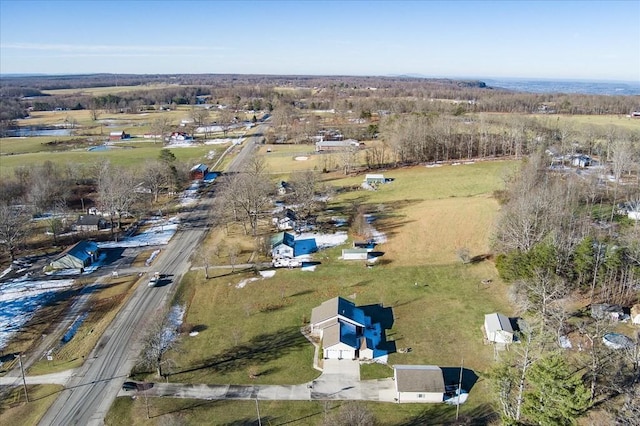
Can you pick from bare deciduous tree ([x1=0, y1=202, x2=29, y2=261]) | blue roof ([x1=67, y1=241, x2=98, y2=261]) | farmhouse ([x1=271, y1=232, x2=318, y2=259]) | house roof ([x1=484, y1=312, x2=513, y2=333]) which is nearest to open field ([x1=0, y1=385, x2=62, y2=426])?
blue roof ([x1=67, y1=241, x2=98, y2=261])

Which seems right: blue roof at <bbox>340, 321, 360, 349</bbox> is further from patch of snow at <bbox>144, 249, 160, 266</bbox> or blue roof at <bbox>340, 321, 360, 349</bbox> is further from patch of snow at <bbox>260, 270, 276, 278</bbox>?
patch of snow at <bbox>144, 249, 160, 266</bbox>

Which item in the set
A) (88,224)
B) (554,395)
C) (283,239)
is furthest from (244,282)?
(554,395)

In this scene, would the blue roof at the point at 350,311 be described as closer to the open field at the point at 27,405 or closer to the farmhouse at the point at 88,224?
the open field at the point at 27,405

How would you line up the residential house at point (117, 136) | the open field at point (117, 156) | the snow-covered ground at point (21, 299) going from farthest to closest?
the residential house at point (117, 136) < the open field at point (117, 156) < the snow-covered ground at point (21, 299)

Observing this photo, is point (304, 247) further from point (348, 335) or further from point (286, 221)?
point (348, 335)

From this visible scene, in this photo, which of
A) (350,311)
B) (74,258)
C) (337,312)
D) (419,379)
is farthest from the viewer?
(74,258)

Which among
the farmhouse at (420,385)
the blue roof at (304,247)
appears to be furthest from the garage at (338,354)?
the blue roof at (304,247)

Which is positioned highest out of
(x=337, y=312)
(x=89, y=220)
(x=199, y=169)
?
(x=199, y=169)

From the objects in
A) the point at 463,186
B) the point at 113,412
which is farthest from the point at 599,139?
the point at 113,412
